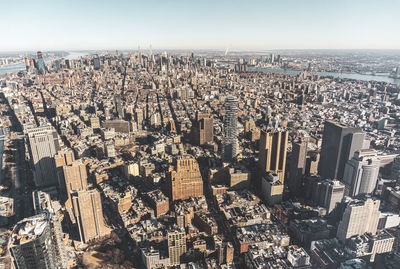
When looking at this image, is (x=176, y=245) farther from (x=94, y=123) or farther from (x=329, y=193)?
(x=94, y=123)

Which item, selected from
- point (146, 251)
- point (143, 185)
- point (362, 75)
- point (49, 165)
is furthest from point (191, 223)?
point (362, 75)

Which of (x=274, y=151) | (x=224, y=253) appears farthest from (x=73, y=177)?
(x=274, y=151)

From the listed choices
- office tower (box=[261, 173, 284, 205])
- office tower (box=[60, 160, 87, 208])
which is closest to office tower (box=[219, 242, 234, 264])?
office tower (box=[261, 173, 284, 205])

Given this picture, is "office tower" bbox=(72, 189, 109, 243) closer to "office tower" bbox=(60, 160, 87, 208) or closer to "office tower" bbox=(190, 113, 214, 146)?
"office tower" bbox=(60, 160, 87, 208)

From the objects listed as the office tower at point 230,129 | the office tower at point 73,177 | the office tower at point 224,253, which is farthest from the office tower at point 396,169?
the office tower at point 73,177

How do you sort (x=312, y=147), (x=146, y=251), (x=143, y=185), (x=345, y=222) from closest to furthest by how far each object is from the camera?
(x=146, y=251), (x=345, y=222), (x=143, y=185), (x=312, y=147)

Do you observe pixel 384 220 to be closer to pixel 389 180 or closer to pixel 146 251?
pixel 389 180
